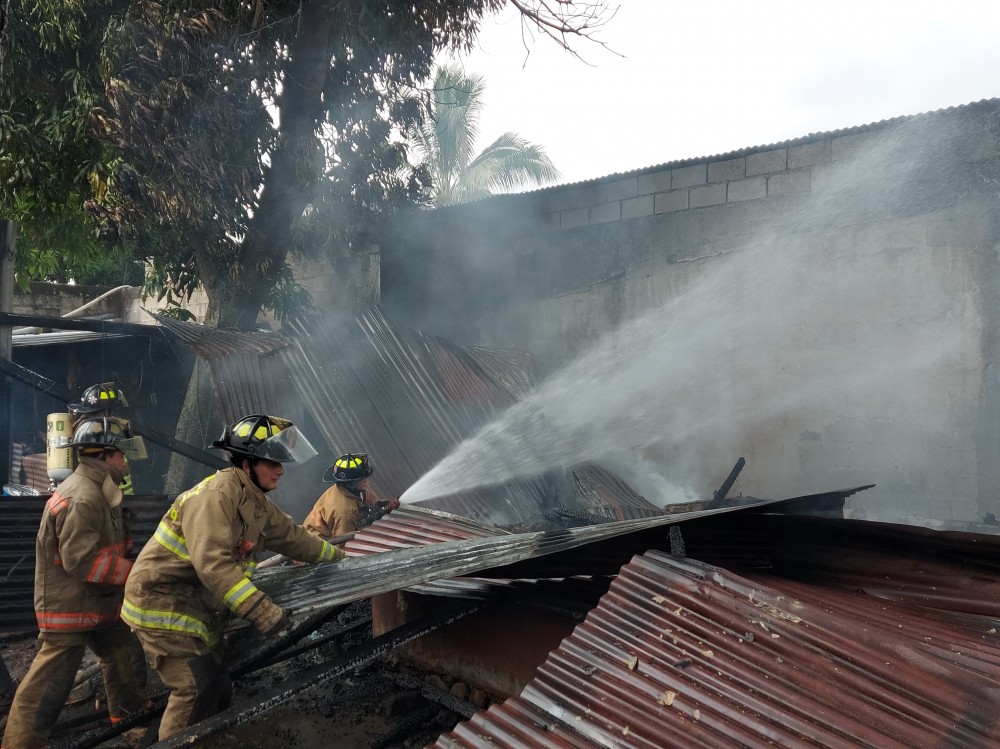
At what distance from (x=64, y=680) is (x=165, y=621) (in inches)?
44.1

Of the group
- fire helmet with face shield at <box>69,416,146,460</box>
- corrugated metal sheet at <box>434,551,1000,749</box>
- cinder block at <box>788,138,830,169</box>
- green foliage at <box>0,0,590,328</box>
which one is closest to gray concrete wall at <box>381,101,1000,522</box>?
cinder block at <box>788,138,830,169</box>

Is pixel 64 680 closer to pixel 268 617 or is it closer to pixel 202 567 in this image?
pixel 202 567

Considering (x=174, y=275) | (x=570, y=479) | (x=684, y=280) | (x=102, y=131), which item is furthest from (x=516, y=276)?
(x=102, y=131)

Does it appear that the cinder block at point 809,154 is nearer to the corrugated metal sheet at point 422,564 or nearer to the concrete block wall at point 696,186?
the concrete block wall at point 696,186

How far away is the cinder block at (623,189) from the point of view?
9602 mm

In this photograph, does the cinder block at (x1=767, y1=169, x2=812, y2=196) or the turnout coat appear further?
the cinder block at (x1=767, y1=169, x2=812, y2=196)

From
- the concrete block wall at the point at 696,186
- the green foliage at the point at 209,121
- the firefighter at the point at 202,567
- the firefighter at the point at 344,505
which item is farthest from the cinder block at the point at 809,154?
the firefighter at the point at 202,567

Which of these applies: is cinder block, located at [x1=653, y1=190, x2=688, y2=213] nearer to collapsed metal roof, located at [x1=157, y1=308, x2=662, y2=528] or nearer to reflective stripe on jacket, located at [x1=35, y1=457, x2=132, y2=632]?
collapsed metal roof, located at [x1=157, y1=308, x2=662, y2=528]

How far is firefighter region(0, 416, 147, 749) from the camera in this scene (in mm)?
3760

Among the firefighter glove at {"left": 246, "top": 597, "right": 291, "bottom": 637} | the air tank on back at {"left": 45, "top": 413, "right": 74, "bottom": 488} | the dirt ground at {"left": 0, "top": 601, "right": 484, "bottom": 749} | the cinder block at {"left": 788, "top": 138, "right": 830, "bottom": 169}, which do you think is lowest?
the dirt ground at {"left": 0, "top": 601, "right": 484, "bottom": 749}

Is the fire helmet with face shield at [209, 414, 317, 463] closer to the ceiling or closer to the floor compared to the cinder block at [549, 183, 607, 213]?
closer to the floor

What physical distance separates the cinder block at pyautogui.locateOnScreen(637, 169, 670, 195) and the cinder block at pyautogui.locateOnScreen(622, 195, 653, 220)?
91 millimetres

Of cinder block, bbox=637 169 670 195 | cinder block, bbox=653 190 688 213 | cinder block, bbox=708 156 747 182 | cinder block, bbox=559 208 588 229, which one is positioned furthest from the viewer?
cinder block, bbox=559 208 588 229

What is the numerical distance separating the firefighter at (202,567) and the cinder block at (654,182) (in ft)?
23.7
